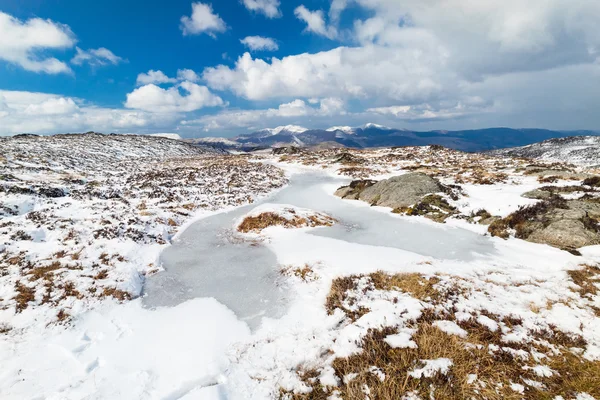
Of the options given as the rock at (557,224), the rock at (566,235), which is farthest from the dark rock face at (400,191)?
the rock at (566,235)

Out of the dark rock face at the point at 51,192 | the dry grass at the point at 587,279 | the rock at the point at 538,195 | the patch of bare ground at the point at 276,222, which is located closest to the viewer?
the dry grass at the point at 587,279

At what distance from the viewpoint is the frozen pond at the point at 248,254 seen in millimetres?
9492

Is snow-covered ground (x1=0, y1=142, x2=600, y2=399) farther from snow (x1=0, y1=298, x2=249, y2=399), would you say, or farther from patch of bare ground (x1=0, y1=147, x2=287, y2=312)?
patch of bare ground (x1=0, y1=147, x2=287, y2=312)

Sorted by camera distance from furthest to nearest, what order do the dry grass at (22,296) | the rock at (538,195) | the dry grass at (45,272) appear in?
the rock at (538,195)
the dry grass at (45,272)
the dry grass at (22,296)

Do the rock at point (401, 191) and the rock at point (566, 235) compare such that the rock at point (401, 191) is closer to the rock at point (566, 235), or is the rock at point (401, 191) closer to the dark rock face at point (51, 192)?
the rock at point (566, 235)

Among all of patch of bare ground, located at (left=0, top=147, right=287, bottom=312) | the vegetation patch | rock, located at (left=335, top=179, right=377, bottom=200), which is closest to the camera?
patch of bare ground, located at (left=0, top=147, right=287, bottom=312)

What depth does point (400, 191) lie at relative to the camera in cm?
2130

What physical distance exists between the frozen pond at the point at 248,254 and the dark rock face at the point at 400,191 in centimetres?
220

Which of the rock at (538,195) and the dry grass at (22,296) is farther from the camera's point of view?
the rock at (538,195)

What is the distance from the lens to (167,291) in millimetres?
10031

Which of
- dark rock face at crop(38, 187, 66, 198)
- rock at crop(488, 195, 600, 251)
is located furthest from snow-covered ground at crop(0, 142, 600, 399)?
dark rock face at crop(38, 187, 66, 198)

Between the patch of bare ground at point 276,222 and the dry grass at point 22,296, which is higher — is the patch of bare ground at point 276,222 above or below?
below

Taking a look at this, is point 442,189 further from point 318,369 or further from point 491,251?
point 318,369

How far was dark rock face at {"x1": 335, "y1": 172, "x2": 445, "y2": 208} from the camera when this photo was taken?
20391 mm
